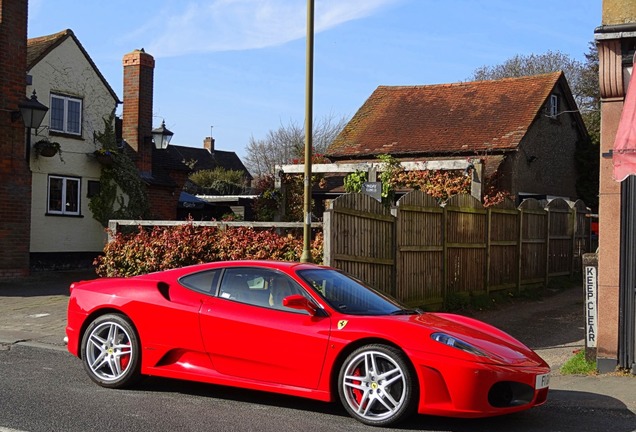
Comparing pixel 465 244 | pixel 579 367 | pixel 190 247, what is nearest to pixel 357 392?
pixel 579 367

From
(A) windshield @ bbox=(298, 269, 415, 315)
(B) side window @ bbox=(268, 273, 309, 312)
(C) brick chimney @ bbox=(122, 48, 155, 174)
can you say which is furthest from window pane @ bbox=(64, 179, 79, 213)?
(B) side window @ bbox=(268, 273, 309, 312)

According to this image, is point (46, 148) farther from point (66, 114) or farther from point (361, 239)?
point (361, 239)

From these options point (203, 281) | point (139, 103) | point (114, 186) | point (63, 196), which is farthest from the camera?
point (139, 103)

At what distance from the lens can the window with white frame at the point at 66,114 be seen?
793 inches

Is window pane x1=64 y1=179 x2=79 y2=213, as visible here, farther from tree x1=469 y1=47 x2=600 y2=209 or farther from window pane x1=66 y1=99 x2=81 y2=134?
tree x1=469 y1=47 x2=600 y2=209

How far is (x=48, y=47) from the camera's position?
65.4ft

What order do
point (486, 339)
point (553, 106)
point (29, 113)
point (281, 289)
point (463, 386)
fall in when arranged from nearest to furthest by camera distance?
point (463, 386)
point (486, 339)
point (281, 289)
point (29, 113)
point (553, 106)

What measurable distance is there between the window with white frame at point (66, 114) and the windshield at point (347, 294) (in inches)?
574

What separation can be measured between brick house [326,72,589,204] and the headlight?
1814 cm

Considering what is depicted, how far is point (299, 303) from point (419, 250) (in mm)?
6485

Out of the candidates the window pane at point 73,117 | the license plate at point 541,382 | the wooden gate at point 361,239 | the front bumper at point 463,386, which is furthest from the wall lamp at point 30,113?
the license plate at point 541,382

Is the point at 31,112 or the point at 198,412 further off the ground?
the point at 31,112

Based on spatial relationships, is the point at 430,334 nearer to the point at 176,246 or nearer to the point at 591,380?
the point at 591,380

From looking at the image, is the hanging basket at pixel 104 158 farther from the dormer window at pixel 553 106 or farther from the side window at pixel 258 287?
the dormer window at pixel 553 106
